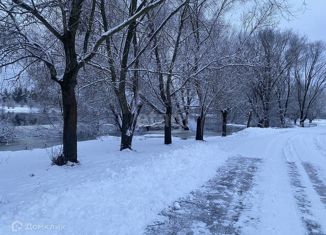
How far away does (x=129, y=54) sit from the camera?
59.3 feet

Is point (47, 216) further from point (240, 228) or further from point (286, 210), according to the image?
Answer: point (286, 210)

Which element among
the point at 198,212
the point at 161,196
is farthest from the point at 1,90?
the point at 198,212

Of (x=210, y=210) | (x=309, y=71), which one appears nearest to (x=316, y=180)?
(x=210, y=210)

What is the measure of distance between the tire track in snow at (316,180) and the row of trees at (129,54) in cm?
546

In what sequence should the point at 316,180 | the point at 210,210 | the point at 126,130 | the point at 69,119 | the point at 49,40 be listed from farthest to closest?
1. the point at 126,130
2. the point at 49,40
3. the point at 69,119
4. the point at 316,180
5. the point at 210,210

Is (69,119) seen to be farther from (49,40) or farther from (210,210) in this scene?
(210,210)

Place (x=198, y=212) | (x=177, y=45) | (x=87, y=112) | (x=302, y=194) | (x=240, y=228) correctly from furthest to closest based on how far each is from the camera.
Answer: (x=87, y=112) < (x=177, y=45) < (x=302, y=194) < (x=198, y=212) < (x=240, y=228)

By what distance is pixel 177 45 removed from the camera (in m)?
19.1

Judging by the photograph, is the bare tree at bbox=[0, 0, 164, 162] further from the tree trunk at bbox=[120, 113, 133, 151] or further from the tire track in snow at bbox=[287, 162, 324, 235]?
the tire track in snow at bbox=[287, 162, 324, 235]

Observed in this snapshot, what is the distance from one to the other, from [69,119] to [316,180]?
715 cm

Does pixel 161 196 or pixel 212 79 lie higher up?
pixel 212 79

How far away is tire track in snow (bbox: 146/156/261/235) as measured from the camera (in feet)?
18.9

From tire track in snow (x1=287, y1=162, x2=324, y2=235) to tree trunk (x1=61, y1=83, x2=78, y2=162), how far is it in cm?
636

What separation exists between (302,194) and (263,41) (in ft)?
110
